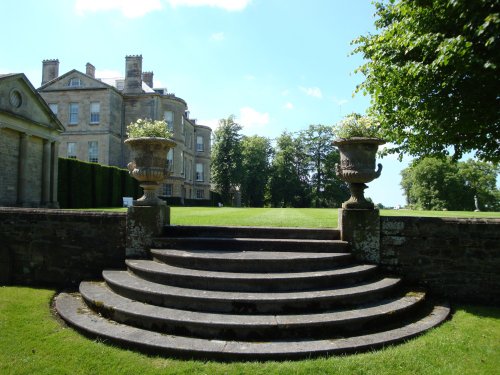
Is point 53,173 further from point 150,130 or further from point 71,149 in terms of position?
point 150,130

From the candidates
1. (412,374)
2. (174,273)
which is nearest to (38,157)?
(174,273)

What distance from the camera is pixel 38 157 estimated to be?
66.2 feet

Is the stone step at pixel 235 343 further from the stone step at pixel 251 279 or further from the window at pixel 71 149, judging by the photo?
the window at pixel 71 149

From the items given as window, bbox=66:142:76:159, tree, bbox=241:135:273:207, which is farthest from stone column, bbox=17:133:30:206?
tree, bbox=241:135:273:207

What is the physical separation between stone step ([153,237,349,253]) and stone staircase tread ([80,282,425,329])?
1440 mm

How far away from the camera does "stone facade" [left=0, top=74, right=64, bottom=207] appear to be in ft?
57.5

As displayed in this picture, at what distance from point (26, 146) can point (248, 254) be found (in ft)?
59.3

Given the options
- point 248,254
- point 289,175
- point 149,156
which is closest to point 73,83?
point 289,175

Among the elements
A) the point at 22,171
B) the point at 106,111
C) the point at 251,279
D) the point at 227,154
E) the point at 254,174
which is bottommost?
the point at 251,279

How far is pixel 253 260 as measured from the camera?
560cm

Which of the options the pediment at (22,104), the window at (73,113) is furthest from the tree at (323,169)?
the pediment at (22,104)

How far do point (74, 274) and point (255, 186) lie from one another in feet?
145

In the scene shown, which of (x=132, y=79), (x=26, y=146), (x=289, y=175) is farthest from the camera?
(x=289, y=175)

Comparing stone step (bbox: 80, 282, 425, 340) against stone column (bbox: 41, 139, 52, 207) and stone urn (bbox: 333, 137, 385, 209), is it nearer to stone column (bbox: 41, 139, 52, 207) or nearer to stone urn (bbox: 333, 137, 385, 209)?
A: stone urn (bbox: 333, 137, 385, 209)
